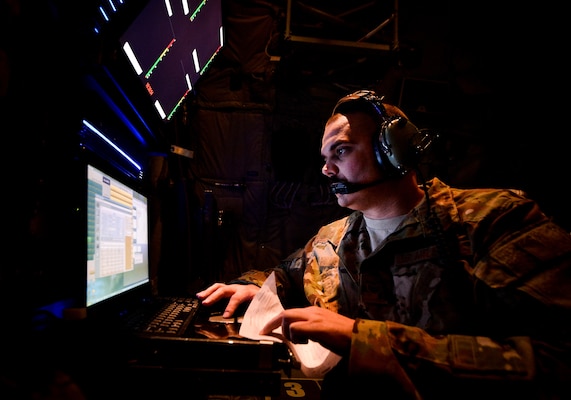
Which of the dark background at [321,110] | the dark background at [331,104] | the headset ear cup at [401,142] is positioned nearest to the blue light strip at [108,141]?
the dark background at [321,110]

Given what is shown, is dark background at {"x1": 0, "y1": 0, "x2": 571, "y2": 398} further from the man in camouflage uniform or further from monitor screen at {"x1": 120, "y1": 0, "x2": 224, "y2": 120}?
the man in camouflage uniform

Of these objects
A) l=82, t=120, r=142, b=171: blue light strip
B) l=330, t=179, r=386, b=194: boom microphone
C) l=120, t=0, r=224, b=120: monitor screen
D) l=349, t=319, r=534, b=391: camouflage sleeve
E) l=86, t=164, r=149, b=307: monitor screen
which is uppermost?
l=120, t=0, r=224, b=120: monitor screen

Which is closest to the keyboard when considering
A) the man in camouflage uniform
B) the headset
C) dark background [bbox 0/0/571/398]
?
the man in camouflage uniform

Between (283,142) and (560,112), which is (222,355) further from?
(560,112)

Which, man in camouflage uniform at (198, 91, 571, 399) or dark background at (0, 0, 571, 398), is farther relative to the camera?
dark background at (0, 0, 571, 398)

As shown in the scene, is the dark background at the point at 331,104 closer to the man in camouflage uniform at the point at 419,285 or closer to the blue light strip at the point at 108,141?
the blue light strip at the point at 108,141

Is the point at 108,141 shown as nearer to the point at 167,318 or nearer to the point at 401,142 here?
the point at 167,318

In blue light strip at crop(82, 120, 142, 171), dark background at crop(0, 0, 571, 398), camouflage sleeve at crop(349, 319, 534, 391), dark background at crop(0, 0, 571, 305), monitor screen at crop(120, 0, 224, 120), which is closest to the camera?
camouflage sleeve at crop(349, 319, 534, 391)

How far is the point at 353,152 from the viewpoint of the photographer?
1562 millimetres

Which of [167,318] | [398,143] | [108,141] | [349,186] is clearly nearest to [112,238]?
[167,318]

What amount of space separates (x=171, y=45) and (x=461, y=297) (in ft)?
6.83

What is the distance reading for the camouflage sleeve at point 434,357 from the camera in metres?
0.85

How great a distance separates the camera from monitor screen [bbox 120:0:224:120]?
1431 millimetres

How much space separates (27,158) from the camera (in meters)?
0.79
